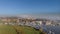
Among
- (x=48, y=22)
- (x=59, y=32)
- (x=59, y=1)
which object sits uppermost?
(x=59, y=1)

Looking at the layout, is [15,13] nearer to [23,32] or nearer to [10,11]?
[10,11]

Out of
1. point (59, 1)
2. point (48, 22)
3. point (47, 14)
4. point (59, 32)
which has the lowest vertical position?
point (59, 32)

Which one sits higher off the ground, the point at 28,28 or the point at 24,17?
the point at 24,17

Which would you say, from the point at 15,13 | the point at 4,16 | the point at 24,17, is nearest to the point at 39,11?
the point at 24,17

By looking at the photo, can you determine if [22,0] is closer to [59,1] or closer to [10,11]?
[10,11]

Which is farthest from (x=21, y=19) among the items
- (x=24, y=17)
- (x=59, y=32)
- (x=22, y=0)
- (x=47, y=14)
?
(x=59, y=32)

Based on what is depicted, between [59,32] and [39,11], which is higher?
[39,11]
